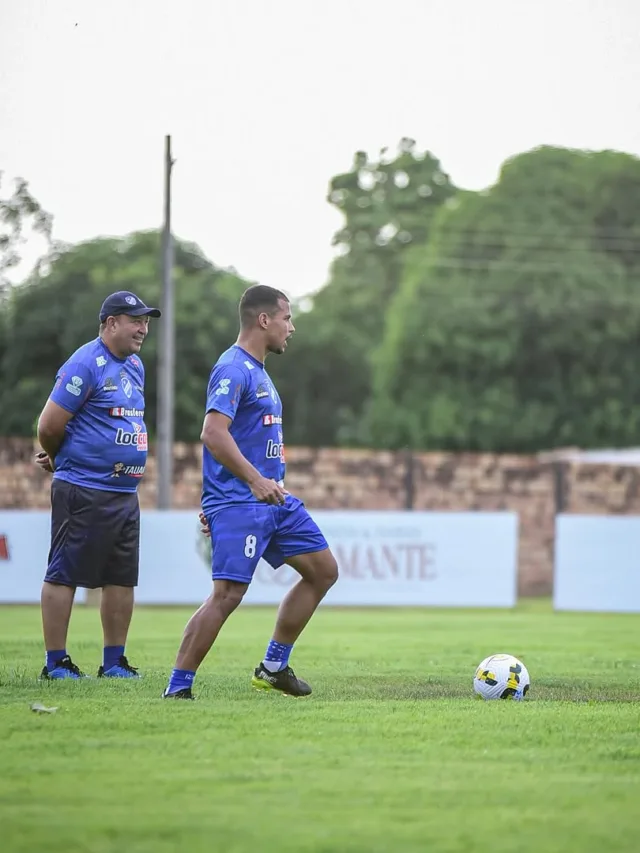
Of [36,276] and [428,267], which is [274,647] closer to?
[36,276]

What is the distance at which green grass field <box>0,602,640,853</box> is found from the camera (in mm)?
4535

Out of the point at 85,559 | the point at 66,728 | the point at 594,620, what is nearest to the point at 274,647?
the point at 85,559

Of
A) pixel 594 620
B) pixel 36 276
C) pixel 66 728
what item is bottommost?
pixel 594 620

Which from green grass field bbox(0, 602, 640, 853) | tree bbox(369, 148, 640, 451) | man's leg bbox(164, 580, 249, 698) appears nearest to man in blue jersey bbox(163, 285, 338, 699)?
man's leg bbox(164, 580, 249, 698)

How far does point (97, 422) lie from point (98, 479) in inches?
12.8

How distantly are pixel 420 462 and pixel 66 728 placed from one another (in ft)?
71.4

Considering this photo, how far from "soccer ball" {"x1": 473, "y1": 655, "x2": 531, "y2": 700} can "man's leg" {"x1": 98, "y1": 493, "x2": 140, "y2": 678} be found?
2024 mm

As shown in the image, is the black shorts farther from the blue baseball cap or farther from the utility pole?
the utility pole

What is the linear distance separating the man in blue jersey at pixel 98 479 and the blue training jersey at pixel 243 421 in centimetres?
108

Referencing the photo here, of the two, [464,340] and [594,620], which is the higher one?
[464,340]

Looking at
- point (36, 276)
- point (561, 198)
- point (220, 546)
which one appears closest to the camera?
point (220, 546)

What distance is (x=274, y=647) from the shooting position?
8.08 metres

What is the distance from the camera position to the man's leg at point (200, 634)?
7.41 meters

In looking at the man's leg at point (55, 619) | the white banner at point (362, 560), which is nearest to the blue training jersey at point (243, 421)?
the man's leg at point (55, 619)
